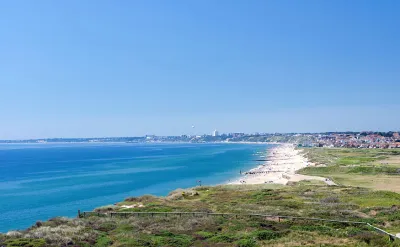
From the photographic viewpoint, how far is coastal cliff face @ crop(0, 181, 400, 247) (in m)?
28.8

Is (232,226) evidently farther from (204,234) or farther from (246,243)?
(246,243)

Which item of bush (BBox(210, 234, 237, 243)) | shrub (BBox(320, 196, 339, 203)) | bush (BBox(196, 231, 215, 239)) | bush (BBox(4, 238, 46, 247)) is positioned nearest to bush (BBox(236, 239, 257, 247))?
bush (BBox(210, 234, 237, 243))

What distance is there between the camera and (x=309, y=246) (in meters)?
26.9

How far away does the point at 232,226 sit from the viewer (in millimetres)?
34188

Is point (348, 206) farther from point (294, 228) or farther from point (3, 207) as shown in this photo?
point (3, 207)

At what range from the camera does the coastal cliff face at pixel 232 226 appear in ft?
94.4

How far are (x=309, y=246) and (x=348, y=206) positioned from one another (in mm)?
18875

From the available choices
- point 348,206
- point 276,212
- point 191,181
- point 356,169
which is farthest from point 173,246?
point 356,169

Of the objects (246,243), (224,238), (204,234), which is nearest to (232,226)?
(204,234)

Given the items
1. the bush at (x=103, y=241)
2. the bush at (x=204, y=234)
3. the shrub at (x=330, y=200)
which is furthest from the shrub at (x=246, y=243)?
the shrub at (x=330, y=200)

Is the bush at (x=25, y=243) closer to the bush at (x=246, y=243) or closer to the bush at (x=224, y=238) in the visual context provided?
the bush at (x=224, y=238)

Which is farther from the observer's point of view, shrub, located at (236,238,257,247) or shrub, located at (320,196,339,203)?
shrub, located at (320,196,339,203)

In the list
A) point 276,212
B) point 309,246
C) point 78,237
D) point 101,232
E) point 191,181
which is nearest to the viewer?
point 309,246

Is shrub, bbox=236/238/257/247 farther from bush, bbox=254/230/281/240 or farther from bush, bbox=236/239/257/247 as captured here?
bush, bbox=254/230/281/240
